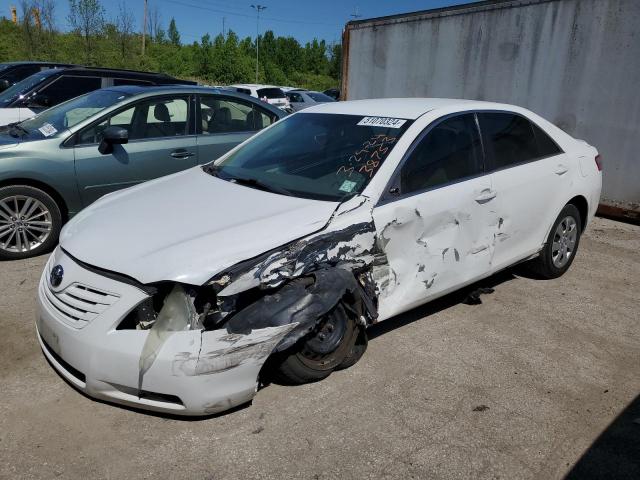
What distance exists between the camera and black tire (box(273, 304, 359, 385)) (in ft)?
9.64

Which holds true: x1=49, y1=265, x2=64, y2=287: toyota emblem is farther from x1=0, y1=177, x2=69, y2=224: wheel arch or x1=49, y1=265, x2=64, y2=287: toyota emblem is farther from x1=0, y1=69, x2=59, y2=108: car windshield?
x1=0, y1=69, x2=59, y2=108: car windshield

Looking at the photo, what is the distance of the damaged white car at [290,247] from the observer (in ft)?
8.46

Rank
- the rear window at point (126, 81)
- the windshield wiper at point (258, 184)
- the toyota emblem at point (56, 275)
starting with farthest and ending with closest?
the rear window at point (126, 81) < the windshield wiper at point (258, 184) < the toyota emblem at point (56, 275)

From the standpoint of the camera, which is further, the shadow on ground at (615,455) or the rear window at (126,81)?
the rear window at (126,81)

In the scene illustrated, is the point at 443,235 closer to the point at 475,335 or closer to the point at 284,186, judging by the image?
the point at 475,335

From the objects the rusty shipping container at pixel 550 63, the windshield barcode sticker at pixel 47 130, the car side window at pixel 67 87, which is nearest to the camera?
the windshield barcode sticker at pixel 47 130

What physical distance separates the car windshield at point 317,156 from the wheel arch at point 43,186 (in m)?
1.79

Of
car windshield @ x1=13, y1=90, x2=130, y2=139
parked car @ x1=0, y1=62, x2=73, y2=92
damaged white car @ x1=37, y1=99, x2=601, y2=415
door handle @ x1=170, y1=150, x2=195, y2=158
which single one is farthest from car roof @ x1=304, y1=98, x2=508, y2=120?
parked car @ x1=0, y1=62, x2=73, y2=92

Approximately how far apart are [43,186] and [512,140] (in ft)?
13.4

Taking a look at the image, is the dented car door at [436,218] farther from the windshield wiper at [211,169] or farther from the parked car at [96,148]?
the parked car at [96,148]

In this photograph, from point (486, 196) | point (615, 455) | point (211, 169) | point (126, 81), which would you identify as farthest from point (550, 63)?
point (126, 81)

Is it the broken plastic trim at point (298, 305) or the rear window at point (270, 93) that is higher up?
the rear window at point (270, 93)

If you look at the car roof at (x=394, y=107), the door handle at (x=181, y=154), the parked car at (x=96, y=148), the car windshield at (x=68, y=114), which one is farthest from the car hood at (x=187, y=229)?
the car windshield at (x=68, y=114)

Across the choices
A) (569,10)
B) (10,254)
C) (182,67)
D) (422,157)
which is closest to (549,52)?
(569,10)
